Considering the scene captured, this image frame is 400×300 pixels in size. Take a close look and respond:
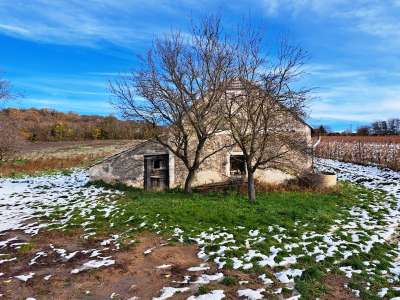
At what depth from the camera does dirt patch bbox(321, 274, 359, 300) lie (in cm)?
677

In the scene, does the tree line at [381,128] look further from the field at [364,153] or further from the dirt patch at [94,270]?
the dirt patch at [94,270]

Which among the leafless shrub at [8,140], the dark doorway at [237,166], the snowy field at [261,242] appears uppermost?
the leafless shrub at [8,140]

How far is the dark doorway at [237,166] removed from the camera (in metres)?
19.6

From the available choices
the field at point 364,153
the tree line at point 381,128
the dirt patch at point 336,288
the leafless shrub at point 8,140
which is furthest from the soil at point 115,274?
the tree line at point 381,128

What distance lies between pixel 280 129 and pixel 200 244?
8.10m

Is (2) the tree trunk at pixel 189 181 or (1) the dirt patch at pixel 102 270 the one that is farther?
(2) the tree trunk at pixel 189 181

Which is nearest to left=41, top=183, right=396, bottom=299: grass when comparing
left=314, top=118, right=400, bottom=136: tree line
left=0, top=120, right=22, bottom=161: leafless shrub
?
left=0, top=120, right=22, bottom=161: leafless shrub

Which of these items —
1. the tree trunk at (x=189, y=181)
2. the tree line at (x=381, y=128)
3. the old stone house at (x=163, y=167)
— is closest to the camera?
the tree trunk at (x=189, y=181)

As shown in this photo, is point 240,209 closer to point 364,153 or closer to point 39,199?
point 39,199

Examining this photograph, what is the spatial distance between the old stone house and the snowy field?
316cm

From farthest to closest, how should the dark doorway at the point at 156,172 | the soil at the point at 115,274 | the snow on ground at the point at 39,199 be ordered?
the dark doorway at the point at 156,172 → the snow on ground at the point at 39,199 → the soil at the point at 115,274

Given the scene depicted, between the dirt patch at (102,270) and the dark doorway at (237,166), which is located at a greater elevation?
the dark doorway at (237,166)

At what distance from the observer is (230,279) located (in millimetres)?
7270

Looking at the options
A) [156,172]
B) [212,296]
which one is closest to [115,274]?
[212,296]
